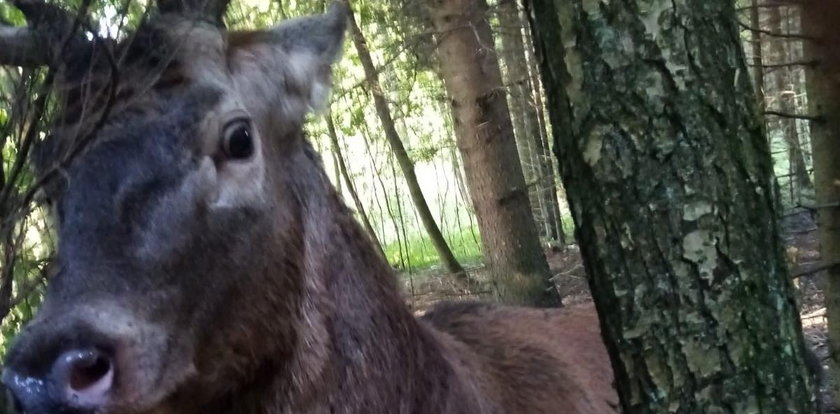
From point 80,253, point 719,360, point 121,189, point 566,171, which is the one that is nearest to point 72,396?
point 80,253

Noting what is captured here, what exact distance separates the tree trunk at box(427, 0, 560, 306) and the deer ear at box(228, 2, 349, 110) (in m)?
3.42

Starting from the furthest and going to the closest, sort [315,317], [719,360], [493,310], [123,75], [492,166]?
1. [492,166]
2. [493,310]
3. [315,317]
4. [123,75]
5. [719,360]

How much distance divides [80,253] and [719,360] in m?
1.71

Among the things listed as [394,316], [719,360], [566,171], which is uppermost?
[566,171]

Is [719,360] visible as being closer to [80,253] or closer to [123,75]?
[80,253]

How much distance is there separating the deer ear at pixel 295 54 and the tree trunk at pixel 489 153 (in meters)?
3.42

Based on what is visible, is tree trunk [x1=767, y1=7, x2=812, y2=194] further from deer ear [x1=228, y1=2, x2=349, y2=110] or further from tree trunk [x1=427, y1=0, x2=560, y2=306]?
deer ear [x1=228, y1=2, x2=349, y2=110]

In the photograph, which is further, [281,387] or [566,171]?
[281,387]

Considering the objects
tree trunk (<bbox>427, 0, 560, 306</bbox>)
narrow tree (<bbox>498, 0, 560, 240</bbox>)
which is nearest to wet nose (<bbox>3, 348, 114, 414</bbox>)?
tree trunk (<bbox>427, 0, 560, 306</bbox>)

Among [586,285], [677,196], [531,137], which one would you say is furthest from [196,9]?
[531,137]

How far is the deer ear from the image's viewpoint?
3414 millimetres

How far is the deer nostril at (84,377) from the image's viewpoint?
96.0 inches

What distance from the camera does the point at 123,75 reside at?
10.00 feet

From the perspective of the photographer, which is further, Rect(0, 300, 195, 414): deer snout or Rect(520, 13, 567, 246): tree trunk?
Rect(520, 13, 567, 246): tree trunk
